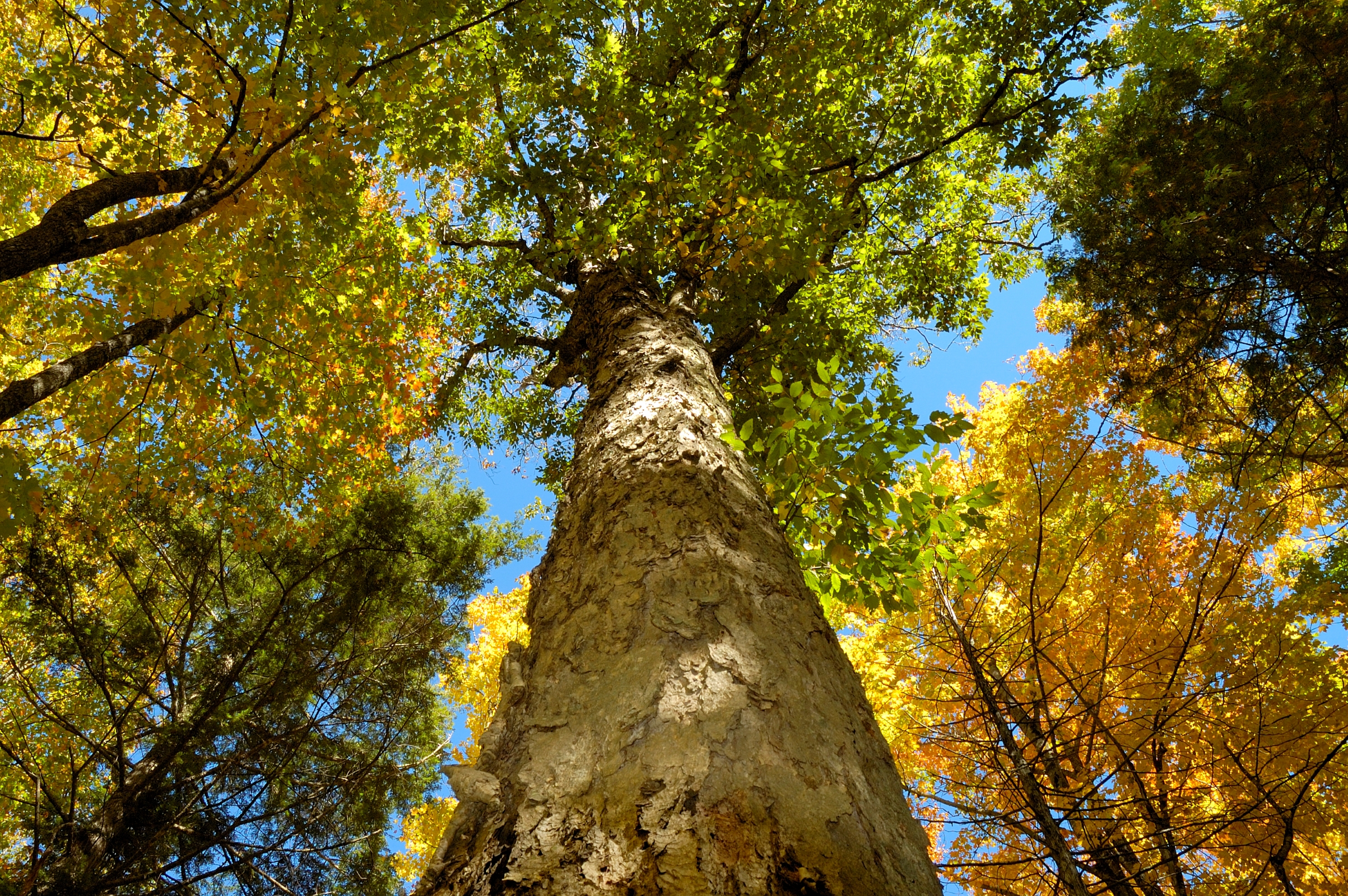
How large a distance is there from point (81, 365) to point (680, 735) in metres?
5.08

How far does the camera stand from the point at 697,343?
3.75m

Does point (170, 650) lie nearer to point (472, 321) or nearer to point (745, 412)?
point (472, 321)

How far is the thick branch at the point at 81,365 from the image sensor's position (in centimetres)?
306

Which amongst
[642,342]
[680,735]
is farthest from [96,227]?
[680,735]

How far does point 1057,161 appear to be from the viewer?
9.11 m

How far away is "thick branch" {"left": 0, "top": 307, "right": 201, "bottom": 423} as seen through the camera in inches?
121

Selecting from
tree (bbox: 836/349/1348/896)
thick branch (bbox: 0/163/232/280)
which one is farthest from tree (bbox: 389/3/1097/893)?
tree (bbox: 836/349/1348/896)

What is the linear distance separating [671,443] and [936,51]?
6807 mm

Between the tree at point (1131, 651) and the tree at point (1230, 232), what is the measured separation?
73 cm

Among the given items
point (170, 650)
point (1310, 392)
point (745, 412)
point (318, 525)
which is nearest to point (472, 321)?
point (318, 525)

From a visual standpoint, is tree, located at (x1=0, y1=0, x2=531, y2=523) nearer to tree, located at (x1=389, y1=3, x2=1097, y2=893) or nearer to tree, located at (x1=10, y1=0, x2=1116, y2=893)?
tree, located at (x1=10, y1=0, x2=1116, y2=893)

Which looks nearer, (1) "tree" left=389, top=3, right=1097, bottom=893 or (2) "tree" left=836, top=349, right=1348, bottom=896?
(1) "tree" left=389, top=3, right=1097, bottom=893

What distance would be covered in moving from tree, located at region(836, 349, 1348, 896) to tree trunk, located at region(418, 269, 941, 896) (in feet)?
6.28

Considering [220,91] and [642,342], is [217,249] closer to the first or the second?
[220,91]
